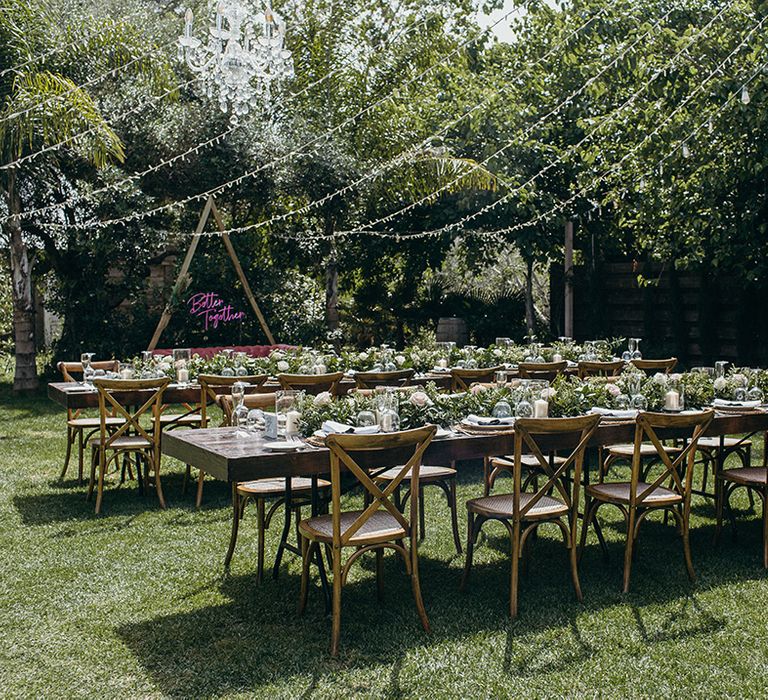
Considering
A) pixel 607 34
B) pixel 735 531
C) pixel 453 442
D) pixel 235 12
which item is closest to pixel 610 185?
pixel 607 34

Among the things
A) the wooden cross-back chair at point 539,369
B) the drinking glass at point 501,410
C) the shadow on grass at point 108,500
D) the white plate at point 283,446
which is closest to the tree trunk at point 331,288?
the wooden cross-back chair at point 539,369

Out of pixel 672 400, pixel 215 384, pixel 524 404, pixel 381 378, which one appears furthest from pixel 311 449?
pixel 381 378

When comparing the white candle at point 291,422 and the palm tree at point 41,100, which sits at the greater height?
the palm tree at point 41,100

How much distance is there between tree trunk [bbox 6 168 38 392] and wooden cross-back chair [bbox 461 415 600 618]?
403 inches

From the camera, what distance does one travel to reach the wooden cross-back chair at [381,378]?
7.32m

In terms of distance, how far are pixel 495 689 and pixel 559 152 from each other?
12.6 m

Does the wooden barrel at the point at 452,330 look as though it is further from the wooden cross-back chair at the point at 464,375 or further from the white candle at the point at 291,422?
the white candle at the point at 291,422

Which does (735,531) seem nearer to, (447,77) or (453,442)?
(453,442)

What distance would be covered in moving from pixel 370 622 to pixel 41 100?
9.36m

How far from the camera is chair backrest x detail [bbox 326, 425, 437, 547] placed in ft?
12.9

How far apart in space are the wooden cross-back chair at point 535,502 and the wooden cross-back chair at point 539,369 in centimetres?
343

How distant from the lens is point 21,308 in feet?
44.1

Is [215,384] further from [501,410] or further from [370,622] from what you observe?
[370,622]

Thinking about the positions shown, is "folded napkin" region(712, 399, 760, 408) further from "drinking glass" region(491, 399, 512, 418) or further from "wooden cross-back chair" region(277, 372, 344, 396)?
"wooden cross-back chair" region(277, 372, 344, 396)
